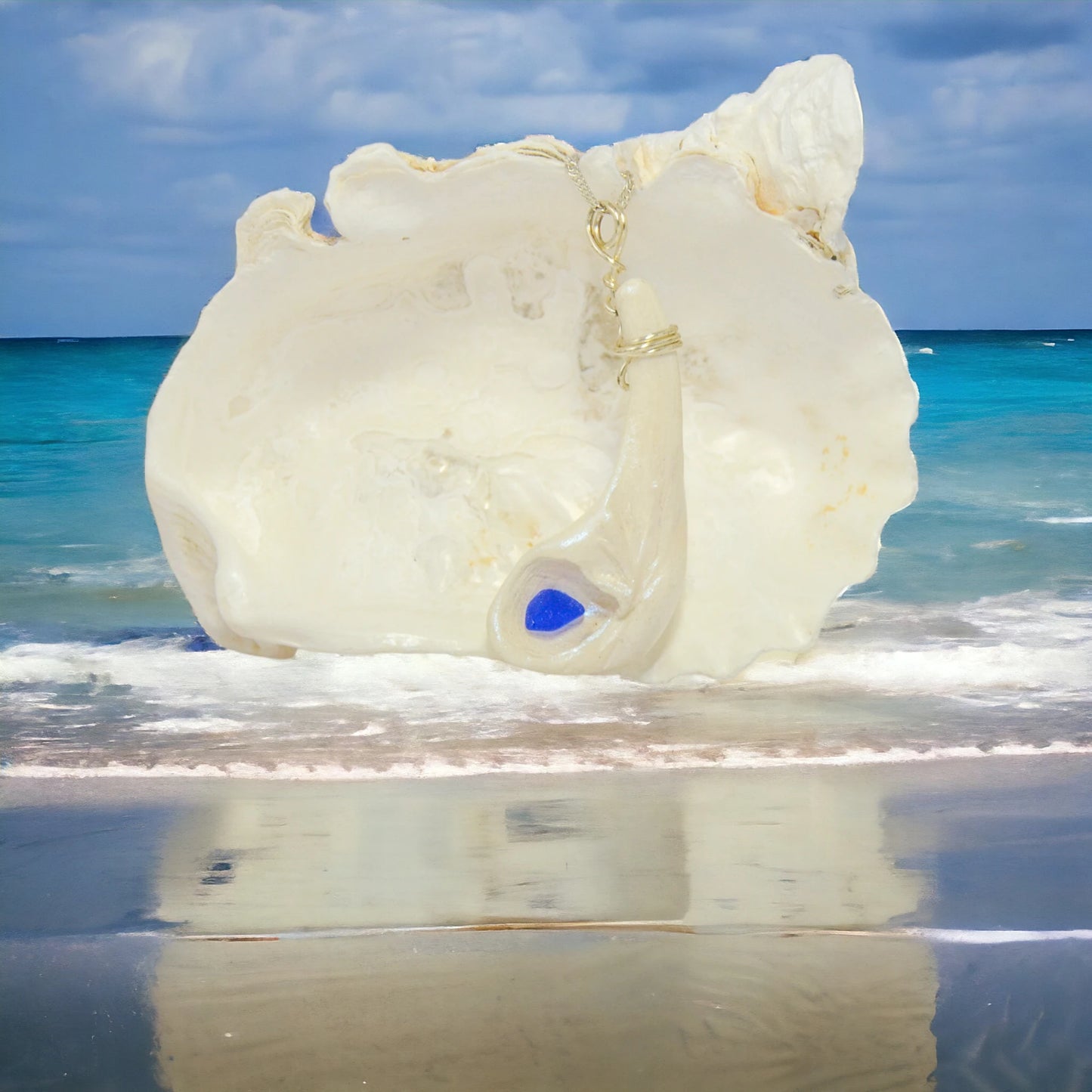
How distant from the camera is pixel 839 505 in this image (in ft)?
7.04

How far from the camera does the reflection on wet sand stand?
1055 mm

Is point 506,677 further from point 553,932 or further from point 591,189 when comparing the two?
point 553,932

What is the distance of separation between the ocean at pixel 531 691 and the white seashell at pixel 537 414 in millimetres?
94

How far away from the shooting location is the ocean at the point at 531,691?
1.80 m

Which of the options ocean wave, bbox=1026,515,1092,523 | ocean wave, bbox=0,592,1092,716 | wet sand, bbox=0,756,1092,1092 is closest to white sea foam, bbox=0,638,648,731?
ocean wave, bbox=0,592,1092,716

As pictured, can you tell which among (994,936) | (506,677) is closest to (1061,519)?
(506,677)

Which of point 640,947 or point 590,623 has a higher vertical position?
point 590,623

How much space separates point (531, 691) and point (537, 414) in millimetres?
482

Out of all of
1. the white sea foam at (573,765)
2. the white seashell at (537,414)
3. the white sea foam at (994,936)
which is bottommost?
the white sea foam at (994,936)

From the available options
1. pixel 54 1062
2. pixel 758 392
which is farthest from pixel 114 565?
pixel 54 1062

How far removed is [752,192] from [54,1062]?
1.46 m

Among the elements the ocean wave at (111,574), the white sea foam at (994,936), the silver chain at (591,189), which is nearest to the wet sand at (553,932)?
the white sea foam at (994,936)

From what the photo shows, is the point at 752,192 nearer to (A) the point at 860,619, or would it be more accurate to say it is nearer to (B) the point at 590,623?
(B) the point at 590,623

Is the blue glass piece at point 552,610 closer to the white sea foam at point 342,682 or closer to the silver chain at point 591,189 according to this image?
the white sea foam at point 342,682
